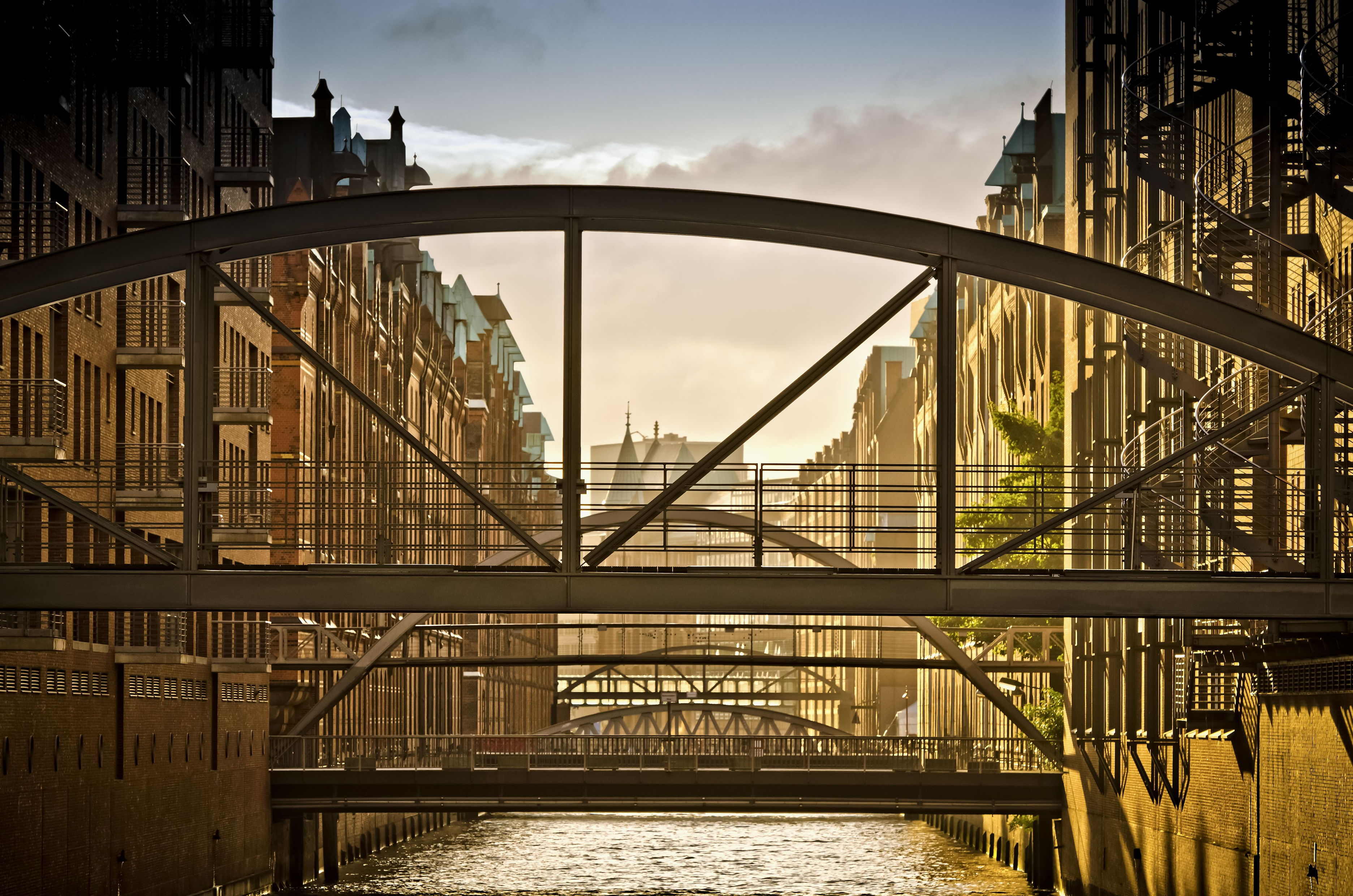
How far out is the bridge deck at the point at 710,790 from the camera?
3856 cm

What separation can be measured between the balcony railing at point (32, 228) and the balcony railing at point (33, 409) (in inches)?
70.8

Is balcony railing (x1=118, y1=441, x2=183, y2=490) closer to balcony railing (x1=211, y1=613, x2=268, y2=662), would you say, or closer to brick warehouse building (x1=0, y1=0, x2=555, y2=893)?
brick warehouse building (x1=0, y1=0, x2=555, y2=893)

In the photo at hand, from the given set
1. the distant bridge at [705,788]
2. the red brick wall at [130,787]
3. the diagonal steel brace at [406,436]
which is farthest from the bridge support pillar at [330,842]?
the diagonal steel brace at [406,436]

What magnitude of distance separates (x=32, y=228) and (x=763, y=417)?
49.5 feet

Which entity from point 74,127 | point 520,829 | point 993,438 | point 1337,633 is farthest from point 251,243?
point 520,829

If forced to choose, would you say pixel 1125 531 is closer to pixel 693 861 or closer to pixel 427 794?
pixel 427 794

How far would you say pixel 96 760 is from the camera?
30.8m

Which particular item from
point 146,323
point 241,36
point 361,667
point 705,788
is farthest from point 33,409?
point 705,788

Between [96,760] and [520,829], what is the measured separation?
43332 mm

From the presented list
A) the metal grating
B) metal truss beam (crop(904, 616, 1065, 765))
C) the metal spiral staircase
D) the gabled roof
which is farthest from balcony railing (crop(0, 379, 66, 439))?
the gabled roof

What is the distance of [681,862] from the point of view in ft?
174

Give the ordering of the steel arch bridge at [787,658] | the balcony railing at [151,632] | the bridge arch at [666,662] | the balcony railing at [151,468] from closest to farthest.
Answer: the balcony railing at [151,632] < the balcony railing at [151,468] < the steel arch bridge at [787,658] < the bridge arch at [666,662]

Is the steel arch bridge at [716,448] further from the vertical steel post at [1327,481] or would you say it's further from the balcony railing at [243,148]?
the balcony railing at [243,148]

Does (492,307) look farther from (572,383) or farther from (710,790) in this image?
(572,383)
